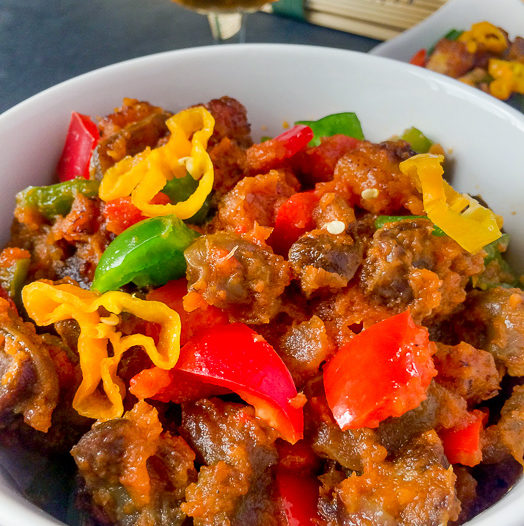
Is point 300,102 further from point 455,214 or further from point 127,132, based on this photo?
point 455,214

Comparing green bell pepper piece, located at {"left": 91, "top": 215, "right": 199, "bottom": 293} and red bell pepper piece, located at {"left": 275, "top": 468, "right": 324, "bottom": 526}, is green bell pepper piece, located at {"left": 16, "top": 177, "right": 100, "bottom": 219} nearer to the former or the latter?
green bell pepper piece, located at {"left": 91, "top": 215, "right": 199, "bottom": 293}

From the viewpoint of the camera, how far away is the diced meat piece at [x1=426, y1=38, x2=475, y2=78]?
150 inches

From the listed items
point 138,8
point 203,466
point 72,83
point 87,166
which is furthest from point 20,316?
point 138,8

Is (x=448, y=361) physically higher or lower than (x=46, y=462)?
higher

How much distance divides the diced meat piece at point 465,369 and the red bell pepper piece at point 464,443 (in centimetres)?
11

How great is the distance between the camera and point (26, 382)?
1726 millimetres

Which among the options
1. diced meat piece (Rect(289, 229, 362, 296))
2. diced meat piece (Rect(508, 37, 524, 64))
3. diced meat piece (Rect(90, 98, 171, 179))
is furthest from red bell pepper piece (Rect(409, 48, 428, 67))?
diced meat piece (Rect(289, 229, 362, 296))

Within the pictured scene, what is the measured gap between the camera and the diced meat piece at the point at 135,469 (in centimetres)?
162

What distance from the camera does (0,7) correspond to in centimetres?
539

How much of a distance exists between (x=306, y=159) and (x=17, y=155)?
1201mm

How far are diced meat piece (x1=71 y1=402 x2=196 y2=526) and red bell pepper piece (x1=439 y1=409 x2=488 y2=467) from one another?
2.55 feet

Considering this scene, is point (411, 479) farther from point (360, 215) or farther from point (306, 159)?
point (306, 159)

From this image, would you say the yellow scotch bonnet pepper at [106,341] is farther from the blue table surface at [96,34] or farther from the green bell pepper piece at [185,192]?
the blue table surface at [96,34]

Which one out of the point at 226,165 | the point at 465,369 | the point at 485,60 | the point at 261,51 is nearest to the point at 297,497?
the point at 465,369
